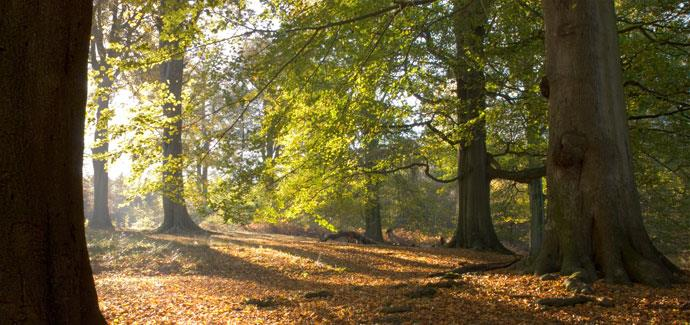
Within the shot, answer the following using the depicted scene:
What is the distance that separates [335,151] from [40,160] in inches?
327

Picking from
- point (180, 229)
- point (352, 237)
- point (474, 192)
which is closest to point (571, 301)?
point (474, 192)

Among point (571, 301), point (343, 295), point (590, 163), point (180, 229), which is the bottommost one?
point (343, 295)

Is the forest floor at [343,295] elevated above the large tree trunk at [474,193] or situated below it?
below

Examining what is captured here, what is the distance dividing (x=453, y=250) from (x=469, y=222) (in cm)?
112

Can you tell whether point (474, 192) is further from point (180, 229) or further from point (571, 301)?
point (180, 229)

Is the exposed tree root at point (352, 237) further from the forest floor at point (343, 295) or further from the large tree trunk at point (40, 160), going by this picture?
the large tree trunk at point (40, 160)

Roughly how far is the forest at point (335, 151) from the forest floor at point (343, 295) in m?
0.04

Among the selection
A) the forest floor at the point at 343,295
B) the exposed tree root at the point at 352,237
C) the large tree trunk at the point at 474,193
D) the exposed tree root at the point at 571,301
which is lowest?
the exposed tree root at the point at 352,237

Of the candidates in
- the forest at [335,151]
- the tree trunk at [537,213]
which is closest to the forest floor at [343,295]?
the forest at [335,151]

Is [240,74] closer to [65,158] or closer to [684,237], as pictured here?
[65,158]

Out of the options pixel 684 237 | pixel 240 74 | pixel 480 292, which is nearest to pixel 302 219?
pixel 684 237

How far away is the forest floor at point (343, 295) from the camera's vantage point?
4.90 meters

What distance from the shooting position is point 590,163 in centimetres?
604

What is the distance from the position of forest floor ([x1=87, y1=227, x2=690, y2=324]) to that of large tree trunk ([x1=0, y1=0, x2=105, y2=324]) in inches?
99.3
